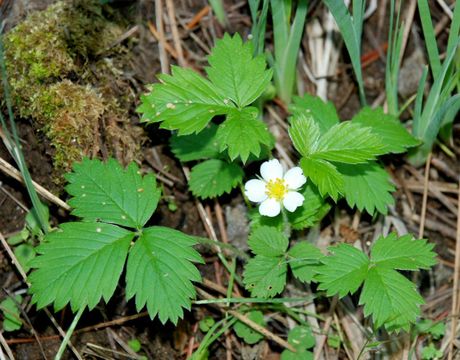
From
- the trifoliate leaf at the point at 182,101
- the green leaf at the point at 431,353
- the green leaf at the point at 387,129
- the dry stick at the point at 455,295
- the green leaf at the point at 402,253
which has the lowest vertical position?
Answer: the green leaf at the point at 431,353

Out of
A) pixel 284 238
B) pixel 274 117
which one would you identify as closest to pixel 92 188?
pixel 284 238

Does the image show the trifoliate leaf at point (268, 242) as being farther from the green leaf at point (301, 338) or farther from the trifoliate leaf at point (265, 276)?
the green leaf at point (301, 338)

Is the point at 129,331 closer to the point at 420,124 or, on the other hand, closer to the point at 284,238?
the point at 284,238

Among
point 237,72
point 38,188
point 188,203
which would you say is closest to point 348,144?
point 237,72

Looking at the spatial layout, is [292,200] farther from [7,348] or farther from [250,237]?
[7,348]

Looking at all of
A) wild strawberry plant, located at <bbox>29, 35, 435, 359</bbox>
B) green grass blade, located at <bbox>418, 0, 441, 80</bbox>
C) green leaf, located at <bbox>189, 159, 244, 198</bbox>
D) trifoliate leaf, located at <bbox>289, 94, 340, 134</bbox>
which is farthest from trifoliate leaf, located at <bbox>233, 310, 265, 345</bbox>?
green grass blade, located at <bbox>418, 0, 441, 80</bbox>

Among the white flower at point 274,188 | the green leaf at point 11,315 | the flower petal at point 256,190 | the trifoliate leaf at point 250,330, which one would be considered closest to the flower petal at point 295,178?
the white flower at point 274,188
